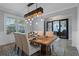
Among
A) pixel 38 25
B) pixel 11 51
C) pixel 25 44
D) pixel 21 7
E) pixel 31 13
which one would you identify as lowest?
pixel 11 51

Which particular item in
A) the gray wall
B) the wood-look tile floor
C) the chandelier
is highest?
the chandelier

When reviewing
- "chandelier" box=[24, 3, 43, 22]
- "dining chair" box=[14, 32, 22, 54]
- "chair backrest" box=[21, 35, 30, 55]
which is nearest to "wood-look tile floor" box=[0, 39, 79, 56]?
"dining chair" box=[14, 32, 22, 54]

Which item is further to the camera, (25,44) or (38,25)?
(25,44)

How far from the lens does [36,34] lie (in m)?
1.88

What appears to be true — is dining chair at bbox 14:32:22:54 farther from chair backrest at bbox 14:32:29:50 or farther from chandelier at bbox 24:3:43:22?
chandelier at bbox 24:3:43:22

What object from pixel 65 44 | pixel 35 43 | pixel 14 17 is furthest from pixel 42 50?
pixel 14 17

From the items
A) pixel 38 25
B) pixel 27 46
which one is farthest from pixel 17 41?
pixel 38 25

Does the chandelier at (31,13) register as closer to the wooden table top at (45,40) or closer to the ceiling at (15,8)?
the ceiling at (15,8)

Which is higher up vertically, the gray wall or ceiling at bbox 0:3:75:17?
ceiling at bbox 0:3:75:17

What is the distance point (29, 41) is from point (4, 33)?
1.87 feet

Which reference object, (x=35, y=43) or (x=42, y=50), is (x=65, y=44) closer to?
(x=42, y=50)

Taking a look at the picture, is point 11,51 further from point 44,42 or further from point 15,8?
point 15,8

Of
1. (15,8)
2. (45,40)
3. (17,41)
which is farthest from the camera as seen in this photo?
(45,40)

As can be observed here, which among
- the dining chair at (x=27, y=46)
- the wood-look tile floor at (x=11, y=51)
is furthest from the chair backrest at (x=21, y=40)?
the wood-look tile floor at (x=11, y=51)
